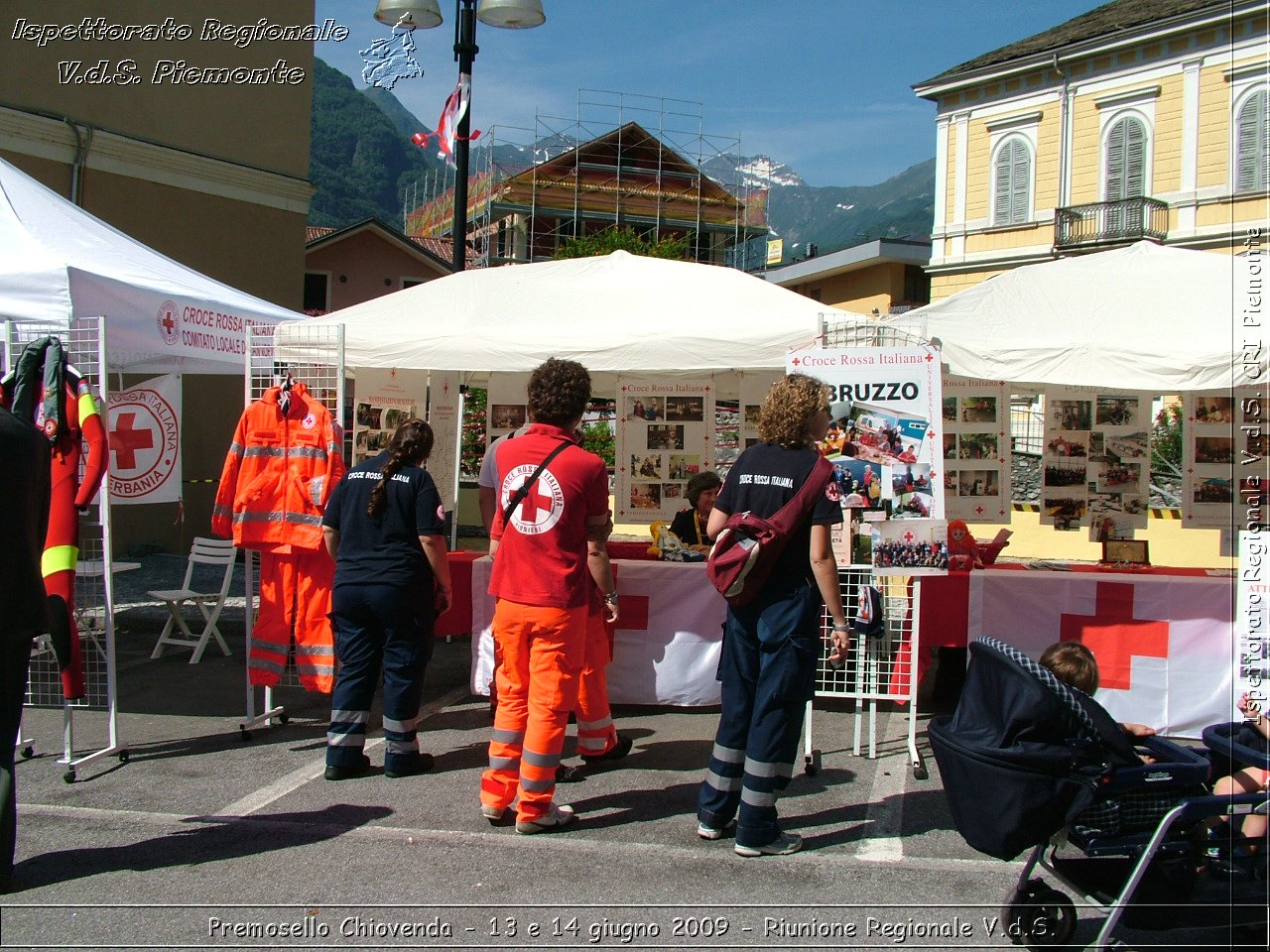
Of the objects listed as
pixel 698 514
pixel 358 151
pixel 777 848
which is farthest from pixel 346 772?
pixel 358 151

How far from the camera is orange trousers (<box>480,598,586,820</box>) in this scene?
4121mm

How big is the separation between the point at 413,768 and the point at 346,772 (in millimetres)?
308

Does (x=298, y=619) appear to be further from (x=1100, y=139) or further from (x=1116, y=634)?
(x=1100, y=139)

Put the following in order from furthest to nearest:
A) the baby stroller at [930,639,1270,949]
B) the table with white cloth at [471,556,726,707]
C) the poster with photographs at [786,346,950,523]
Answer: the table with white cloth at [471,556,726,707] → the poster with photographs at [786,346,950,523] → the baby stroller at [930,639,1270,949]

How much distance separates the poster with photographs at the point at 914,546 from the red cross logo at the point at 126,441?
16.7ft

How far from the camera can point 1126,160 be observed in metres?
25.3

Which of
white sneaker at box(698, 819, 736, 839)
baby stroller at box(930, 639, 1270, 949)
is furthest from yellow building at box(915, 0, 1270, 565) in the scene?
baby stroller at box(930, 639, 1270, 949)

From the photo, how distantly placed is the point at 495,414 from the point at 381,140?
5229 inches

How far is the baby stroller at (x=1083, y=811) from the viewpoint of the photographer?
10.4 ft

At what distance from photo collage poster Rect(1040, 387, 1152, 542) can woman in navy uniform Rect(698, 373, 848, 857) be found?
166 inches

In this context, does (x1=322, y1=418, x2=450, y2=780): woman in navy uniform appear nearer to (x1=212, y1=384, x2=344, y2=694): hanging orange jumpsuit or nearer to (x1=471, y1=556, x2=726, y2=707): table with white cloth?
(x1=212, y1=384, x2=344, y2=694): hanging orange jumpsuit

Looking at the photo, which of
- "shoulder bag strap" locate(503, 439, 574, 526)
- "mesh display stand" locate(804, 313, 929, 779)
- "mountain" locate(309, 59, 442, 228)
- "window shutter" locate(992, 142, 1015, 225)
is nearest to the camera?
"shoulder bag strap" locate(503, 439, 574, 526)

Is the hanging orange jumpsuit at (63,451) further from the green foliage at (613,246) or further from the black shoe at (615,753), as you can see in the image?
the green foliage at (613,246)

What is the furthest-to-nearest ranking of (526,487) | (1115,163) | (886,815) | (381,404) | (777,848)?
1. (1115,163)
2. (381,404)
3. (886,815)
4. (526,487)
5. (777,848)
